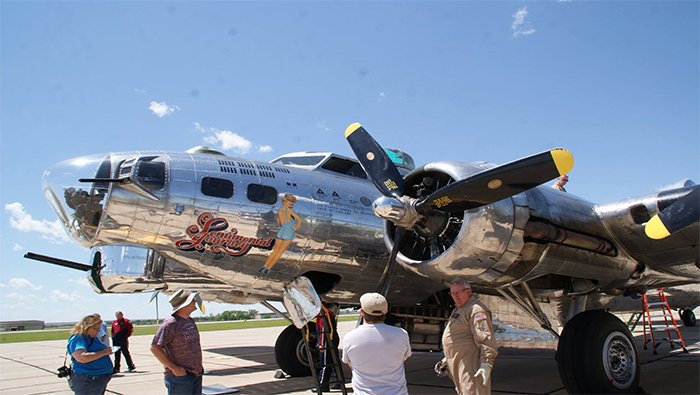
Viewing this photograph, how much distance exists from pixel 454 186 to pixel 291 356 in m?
4.98

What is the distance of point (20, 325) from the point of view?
62688 millimetres

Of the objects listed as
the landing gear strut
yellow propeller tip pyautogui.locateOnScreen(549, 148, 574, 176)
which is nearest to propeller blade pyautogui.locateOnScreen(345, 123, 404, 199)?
yellow propeller tip pyautogui.locateOnScreen(549, 148, 574, 176)

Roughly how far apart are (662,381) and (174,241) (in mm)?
7253

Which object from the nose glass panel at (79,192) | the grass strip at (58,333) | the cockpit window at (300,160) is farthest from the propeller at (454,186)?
the grass strip at (58,333)

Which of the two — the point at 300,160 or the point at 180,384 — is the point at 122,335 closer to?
the point at 300,160

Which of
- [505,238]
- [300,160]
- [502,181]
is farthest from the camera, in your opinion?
Answer: [300,160]

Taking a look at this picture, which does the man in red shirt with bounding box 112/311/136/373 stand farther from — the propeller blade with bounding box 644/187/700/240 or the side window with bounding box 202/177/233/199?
the propeller blade with bounding box 644/187/700/240

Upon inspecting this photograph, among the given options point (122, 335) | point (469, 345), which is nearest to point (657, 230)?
point (469, 345)

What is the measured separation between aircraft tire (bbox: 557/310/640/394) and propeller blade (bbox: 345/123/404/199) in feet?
9.18

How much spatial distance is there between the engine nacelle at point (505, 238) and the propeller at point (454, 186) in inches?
9.0

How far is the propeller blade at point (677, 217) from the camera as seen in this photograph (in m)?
5.58

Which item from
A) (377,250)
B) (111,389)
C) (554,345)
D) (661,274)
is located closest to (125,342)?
(111,389)

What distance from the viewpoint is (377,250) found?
25.2ft

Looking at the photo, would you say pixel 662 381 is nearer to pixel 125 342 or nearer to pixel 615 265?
pixel 615 265
